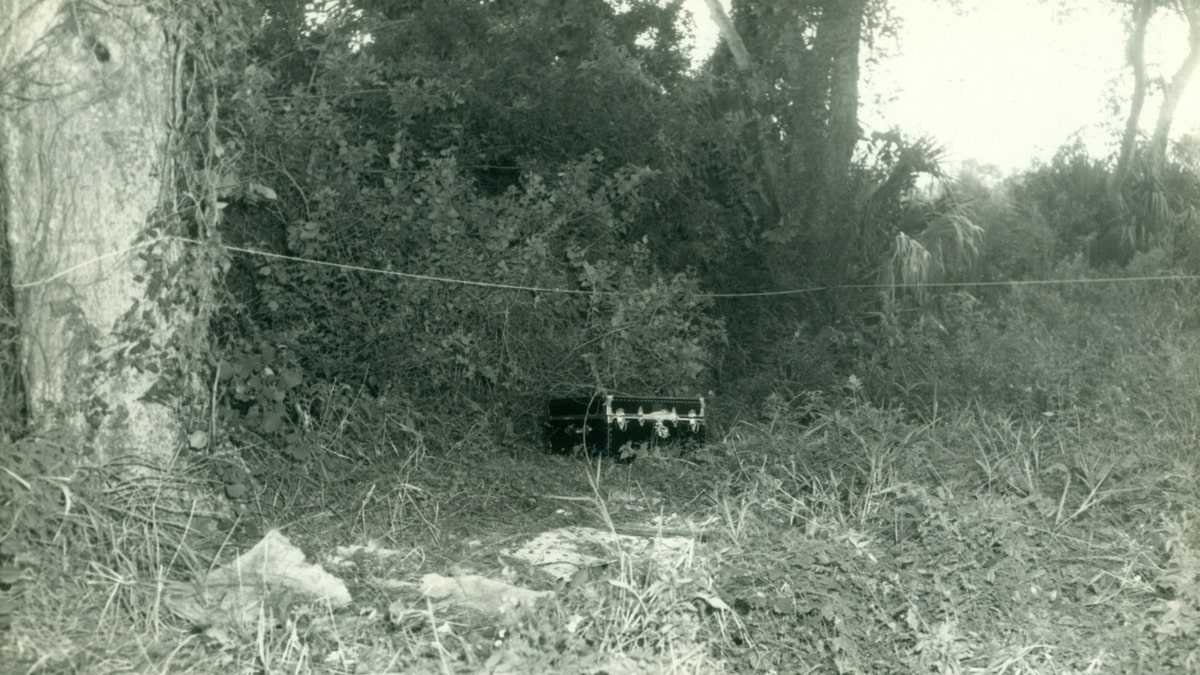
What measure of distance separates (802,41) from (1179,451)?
774cm

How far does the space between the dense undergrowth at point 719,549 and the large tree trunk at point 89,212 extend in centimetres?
34

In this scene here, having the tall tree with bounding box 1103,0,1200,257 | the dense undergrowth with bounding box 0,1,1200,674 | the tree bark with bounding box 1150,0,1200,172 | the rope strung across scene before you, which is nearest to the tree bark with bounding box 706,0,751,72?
the dense undergrowth with bounding box 0,1,1200,674

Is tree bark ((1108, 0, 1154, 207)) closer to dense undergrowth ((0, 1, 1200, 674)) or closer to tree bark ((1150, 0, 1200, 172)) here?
tree bark ((1150, 0, 1200, 172))

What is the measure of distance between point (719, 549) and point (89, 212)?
9.90 feet

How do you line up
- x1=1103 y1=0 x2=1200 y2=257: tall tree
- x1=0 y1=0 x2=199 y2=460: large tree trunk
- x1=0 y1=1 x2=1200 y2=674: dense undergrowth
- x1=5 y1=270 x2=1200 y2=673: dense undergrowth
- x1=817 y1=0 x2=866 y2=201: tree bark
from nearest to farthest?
x1=5 y1=270 x2=1200 y2=673: dense undergrowth
x1=0 y1=1 x2=1200 y2=674: dense undergrowth
x1=0 y1=0 x2=199 y2=460: large tree trunk
x1=817 y1=0 x2=866 y2=201: tree bark
x1=1103 y1=0 x2=1200 y2=257: tall tree

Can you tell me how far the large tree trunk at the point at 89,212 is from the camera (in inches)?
184

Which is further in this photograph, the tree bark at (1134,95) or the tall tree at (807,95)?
the tree bark at (1134,95)

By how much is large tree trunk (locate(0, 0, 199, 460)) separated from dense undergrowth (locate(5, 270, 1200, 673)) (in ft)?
1.11

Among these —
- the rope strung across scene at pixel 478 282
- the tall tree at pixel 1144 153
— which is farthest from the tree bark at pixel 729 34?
the tall tree at pixel 1144 153

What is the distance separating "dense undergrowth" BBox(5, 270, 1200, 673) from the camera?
4.08 m

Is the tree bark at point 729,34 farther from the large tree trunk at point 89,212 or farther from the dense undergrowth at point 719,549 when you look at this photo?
the large tree trunk at point 89,212

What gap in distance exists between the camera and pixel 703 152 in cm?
1169

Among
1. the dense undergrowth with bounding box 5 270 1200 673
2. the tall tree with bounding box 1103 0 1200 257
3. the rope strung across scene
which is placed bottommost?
the dense undergrowth with bounding box 5 270 1200 673

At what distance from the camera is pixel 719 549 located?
4.93 meters
